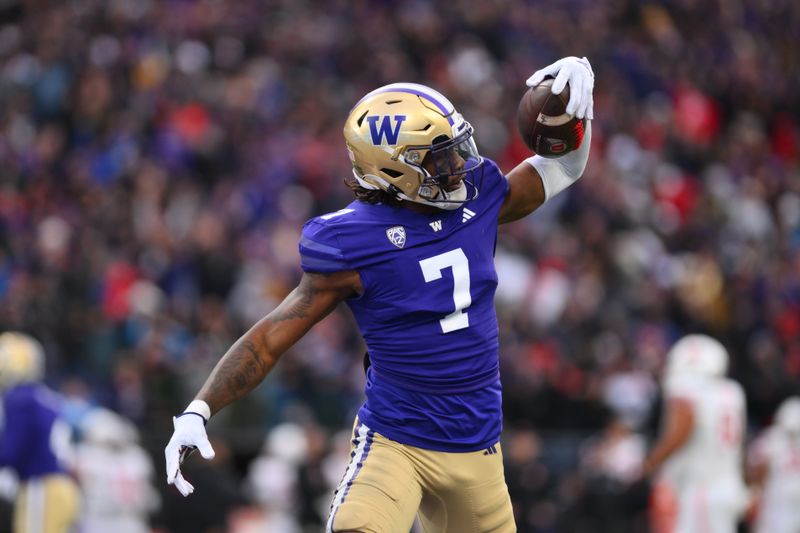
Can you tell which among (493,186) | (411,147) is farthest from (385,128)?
(493,186)

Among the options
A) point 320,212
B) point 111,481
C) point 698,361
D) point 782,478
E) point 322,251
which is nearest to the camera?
point 322,251

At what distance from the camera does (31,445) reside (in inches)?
299

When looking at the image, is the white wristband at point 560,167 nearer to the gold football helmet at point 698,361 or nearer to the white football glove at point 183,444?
the white football glove at point 183,444

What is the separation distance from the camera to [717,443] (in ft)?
27.6

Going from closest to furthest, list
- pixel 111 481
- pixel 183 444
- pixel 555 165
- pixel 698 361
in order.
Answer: pixel 183 444 < pixel 555 165 < pixel 698 361 < pixel 111 481

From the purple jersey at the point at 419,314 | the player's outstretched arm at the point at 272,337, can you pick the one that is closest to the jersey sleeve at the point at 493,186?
the purple jersey at the point at 419,314

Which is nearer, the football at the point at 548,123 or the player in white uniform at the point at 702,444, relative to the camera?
the football at the point at 548,123

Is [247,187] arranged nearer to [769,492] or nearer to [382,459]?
[769,492]

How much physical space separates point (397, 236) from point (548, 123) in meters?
0.66

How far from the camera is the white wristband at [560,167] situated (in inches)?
191

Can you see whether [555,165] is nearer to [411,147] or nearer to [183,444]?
[411,147]

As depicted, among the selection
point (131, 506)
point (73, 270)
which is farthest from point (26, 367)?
point (73, 270)

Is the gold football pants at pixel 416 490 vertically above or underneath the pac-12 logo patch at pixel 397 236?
underneath

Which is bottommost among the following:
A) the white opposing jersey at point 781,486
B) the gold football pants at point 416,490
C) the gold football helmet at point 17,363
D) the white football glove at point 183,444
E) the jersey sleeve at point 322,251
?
the white opposing jersey at point 781,486
